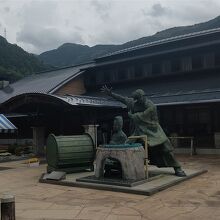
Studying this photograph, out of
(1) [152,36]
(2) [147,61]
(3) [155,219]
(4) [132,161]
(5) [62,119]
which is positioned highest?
(1) [152,36]

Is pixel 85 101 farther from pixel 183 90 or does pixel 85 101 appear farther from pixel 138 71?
pixel 138 71

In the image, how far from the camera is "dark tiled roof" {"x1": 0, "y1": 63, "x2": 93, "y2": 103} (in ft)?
94.7

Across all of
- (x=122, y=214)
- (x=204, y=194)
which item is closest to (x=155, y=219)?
(x=122, y=214)

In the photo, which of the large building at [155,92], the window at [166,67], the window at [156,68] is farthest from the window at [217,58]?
the window at [156,68]

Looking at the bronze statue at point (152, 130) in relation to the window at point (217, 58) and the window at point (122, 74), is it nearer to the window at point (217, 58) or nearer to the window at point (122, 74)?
the window at point (217, 58)

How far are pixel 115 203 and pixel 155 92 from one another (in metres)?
16.7

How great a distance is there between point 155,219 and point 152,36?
7072 centimetres

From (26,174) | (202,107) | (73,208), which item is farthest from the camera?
(202,107)

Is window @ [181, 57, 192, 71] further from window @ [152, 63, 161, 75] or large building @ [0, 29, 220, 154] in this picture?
window @ [152, 63, 161, 75]

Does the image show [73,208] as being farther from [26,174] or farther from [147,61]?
[147,61]

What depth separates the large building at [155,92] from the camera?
20.5m

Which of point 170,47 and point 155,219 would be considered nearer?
point 155,219

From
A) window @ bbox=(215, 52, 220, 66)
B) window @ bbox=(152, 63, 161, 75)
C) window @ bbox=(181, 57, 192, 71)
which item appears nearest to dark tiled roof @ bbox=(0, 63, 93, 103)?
window @ bbox=(152, 63, 161, 75)

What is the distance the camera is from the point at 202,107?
851 inches
